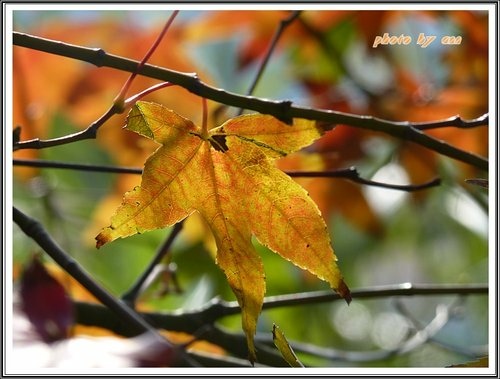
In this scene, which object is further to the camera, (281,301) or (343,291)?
(281,301)

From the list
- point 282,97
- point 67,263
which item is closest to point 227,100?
point 67,263

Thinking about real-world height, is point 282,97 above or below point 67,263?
above

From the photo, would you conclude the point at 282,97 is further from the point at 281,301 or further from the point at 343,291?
the point at 343,291

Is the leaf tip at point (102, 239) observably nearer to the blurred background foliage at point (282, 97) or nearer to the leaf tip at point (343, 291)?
the leaf tip at point (343, 291)

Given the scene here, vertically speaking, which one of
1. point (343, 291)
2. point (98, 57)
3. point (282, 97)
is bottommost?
point (343, 291)

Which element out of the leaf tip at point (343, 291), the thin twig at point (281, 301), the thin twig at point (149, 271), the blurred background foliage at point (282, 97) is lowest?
the leaf tip at point (343, 291)

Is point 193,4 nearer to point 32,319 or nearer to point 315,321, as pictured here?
point 32,319

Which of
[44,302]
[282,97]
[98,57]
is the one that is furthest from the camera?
[282,97]

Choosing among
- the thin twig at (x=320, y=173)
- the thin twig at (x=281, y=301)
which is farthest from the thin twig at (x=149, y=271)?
the thin twig at (x=320, y=173)
